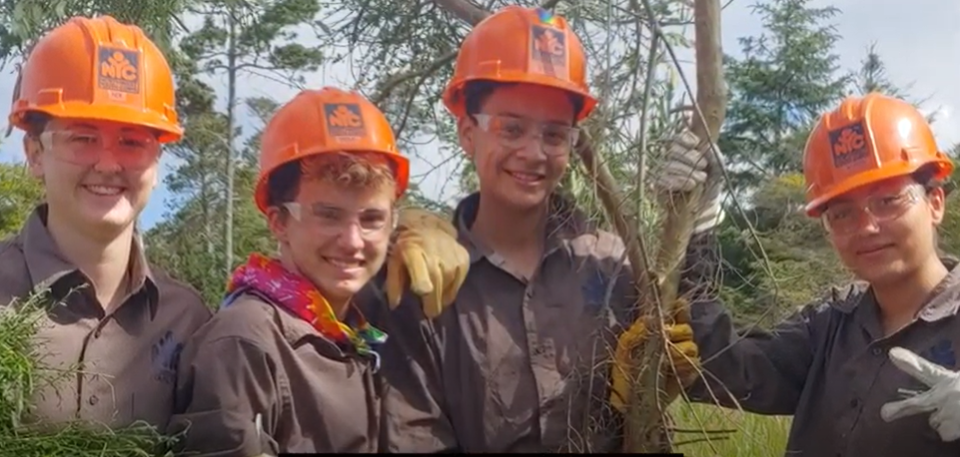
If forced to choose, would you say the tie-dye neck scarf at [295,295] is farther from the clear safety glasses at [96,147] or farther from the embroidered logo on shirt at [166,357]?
the clear safety glasses at [96,147]

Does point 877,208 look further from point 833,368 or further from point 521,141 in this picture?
point 521,141

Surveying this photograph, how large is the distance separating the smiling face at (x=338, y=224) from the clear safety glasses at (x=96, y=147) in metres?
0.42

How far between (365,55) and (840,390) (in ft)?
8.35

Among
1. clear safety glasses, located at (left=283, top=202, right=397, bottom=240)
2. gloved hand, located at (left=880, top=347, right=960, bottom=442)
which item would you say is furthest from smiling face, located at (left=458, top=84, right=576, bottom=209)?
→ gloved hand, located at (left=880, top=347, right=960, bottom=442)

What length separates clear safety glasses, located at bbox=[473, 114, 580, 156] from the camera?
10.7ft

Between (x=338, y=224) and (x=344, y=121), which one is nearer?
(x=338, y=224)

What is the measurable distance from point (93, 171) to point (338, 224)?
0.66 m

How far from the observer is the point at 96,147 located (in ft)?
9.75

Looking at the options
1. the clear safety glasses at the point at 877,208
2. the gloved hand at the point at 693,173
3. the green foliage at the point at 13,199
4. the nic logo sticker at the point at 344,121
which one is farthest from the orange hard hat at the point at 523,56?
the green foliage at the point at 13,199

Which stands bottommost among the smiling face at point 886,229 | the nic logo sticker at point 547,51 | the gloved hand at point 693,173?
the smiling face at point 886,229

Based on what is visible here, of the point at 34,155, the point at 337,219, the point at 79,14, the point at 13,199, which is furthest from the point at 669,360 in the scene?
the point at 13,199

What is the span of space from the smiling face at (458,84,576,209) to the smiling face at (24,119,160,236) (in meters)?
0.97

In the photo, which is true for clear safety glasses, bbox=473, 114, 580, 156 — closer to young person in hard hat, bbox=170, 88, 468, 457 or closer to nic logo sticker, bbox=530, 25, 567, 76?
nic logo sticker, bbox=530, 25, 567, 76

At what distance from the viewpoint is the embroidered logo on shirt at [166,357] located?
2.90 m
